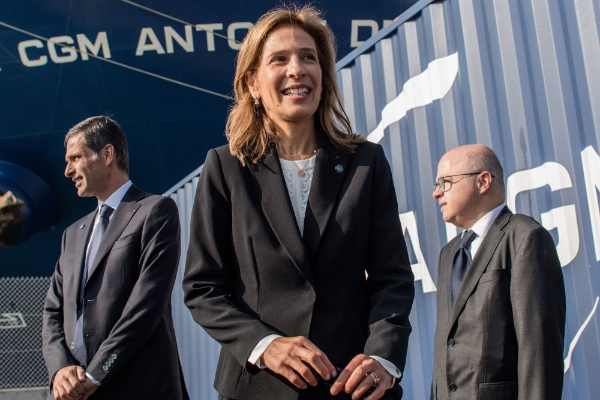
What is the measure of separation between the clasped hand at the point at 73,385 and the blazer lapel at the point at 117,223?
13.4 inches

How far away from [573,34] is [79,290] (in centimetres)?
236

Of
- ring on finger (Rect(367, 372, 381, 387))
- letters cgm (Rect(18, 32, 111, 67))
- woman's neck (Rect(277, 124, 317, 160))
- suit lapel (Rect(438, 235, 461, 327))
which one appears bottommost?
ring on finger (Rect(367, 372, 381, 387))

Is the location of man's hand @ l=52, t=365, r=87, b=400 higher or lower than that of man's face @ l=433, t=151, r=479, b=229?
lower

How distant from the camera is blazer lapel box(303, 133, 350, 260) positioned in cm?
153

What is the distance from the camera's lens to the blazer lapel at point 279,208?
58.4 inches

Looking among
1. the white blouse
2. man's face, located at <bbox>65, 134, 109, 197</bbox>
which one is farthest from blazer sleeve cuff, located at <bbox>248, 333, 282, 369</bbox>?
man's face, located at <bbox>65, 134, 109, 197</bbox>

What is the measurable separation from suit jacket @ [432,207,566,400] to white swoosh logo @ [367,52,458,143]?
59.5 inches

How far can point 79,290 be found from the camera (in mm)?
2514

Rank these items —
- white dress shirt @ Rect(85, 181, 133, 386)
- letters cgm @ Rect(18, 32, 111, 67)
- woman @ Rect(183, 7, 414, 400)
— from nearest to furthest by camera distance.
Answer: woman @ Rect(183, 7, 414, 400)
white dress shirt @ Rect(85, 181, 133, 386)
letters cgm @ Rect(18, 32, 111, 67)

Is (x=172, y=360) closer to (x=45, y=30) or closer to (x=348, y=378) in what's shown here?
(x=348, y=378)

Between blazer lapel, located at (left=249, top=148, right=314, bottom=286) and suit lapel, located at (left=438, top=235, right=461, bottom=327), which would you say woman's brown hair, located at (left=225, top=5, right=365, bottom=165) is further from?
suit lapel, located at (left=438, top=235, right=461, bottom=327)

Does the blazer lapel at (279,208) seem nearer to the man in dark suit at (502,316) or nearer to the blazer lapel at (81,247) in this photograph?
the man in dark suit at (502,316)

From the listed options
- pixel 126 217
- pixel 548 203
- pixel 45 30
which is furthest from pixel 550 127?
pixel 45 30

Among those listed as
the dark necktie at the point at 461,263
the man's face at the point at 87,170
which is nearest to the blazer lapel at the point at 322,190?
the dark necktie at the point at 461,263
